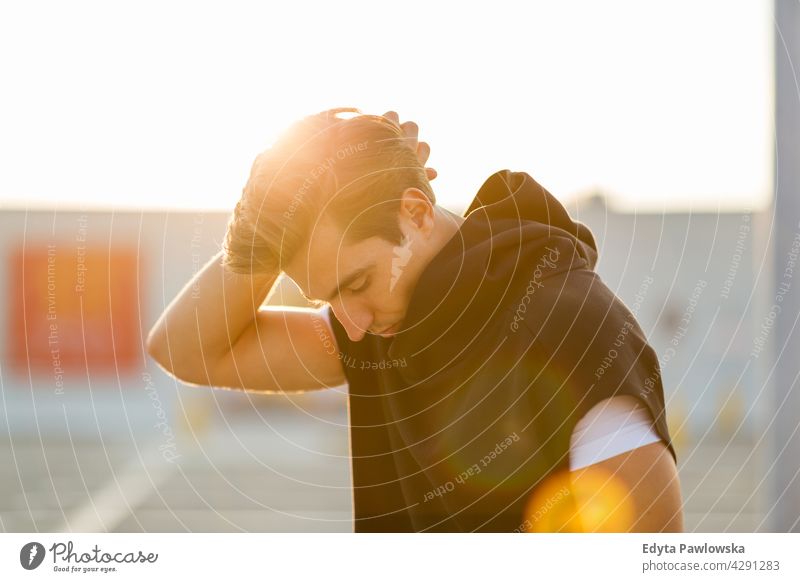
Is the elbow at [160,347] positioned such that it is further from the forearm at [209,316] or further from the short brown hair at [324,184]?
the short brown hair at [324,184]

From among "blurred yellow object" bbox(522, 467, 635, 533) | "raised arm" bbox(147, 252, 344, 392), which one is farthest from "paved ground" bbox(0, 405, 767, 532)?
"raised arm" bbox(147, 252, 344, 392)

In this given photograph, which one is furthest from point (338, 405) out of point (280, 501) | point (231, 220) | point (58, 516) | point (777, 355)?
point (231, 220)

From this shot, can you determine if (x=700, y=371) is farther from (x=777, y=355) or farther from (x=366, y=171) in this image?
(x=366, y=171)

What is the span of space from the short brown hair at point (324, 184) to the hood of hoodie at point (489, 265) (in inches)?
3.4

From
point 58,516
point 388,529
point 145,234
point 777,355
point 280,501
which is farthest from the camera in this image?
point 145,234

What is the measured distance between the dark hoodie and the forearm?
140 mm

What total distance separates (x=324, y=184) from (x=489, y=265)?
239 mm

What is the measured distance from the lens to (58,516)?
5504mm

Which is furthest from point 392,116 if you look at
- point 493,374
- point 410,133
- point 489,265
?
point 493,374

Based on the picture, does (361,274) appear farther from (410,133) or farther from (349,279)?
(410,133)

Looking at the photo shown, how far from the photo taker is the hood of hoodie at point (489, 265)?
1052 millimetres

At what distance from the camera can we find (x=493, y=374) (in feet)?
3.60
